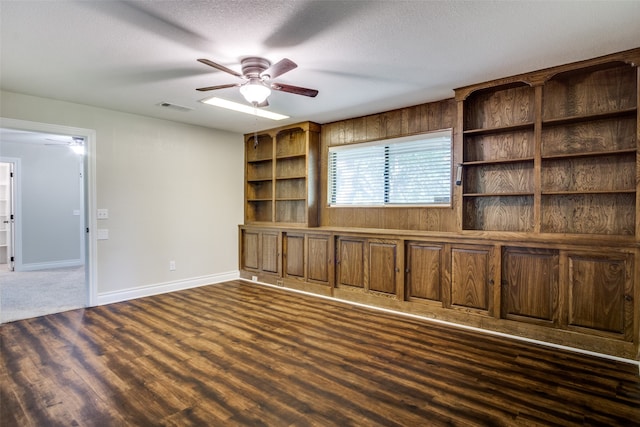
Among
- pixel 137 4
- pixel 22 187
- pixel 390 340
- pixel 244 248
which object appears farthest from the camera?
pixel 22 187

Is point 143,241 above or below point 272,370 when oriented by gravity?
above

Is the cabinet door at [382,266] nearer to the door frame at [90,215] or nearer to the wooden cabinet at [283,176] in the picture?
the wooden cabinet at [283,176]

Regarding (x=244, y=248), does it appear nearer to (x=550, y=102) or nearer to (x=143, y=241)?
(x=143, y=241)

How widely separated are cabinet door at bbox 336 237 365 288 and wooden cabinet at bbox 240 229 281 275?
1.15 metres

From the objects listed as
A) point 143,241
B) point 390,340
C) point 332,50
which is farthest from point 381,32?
point 143,241

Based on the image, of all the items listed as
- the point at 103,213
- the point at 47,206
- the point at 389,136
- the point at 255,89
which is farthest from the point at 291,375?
the point at 47,206

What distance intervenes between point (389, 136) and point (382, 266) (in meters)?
1.68

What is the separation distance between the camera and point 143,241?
15.9 ft

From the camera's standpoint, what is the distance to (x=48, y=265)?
7.24 meters

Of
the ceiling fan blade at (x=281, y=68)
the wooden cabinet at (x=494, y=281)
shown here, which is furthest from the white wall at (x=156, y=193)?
the ceiling fan blade at (x=281, y=68)

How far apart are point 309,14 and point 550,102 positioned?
2552 mm

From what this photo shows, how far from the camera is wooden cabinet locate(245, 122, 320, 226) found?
17.0 ft

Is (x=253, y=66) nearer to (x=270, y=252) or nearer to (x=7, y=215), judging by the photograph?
(x=270, y=252)

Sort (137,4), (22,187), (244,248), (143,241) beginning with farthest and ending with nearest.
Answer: (22,187) → (244,248) → (143,241) → (137,4)
